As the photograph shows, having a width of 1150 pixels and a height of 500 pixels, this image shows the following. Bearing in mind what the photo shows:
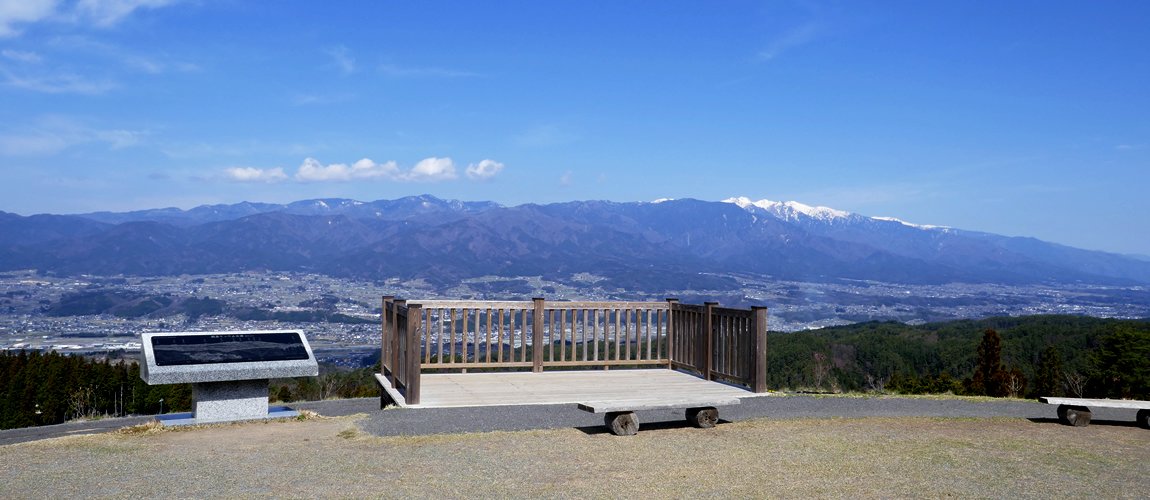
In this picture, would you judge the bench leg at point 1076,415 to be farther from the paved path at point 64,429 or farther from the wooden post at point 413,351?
the paved path at point 64,429

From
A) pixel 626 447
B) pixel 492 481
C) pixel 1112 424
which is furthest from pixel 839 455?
pixel 1112 424

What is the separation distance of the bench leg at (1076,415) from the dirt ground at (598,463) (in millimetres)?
268

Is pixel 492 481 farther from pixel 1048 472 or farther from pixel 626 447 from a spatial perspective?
pixel 1048 472

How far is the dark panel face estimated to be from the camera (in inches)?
303

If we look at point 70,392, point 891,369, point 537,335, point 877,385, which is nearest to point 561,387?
point 537,335

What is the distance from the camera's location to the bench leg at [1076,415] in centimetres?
768

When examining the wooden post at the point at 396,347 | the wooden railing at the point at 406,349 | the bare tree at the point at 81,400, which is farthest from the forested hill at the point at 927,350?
the wooden railing at the point at 406,349

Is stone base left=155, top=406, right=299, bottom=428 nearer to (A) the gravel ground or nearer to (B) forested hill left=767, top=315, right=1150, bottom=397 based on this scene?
(A) the gravel ground

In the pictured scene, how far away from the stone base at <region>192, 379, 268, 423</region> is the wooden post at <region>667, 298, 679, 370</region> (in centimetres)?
547

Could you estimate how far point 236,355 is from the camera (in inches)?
308

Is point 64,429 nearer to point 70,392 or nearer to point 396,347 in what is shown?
point 396,347

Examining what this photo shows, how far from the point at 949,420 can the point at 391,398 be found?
19.6ft

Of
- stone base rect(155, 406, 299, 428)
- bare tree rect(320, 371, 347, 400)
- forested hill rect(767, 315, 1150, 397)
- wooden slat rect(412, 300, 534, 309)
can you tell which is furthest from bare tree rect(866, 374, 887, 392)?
bare tree rect(320, 371, 347, 400)

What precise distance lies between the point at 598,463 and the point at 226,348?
4.39 m
